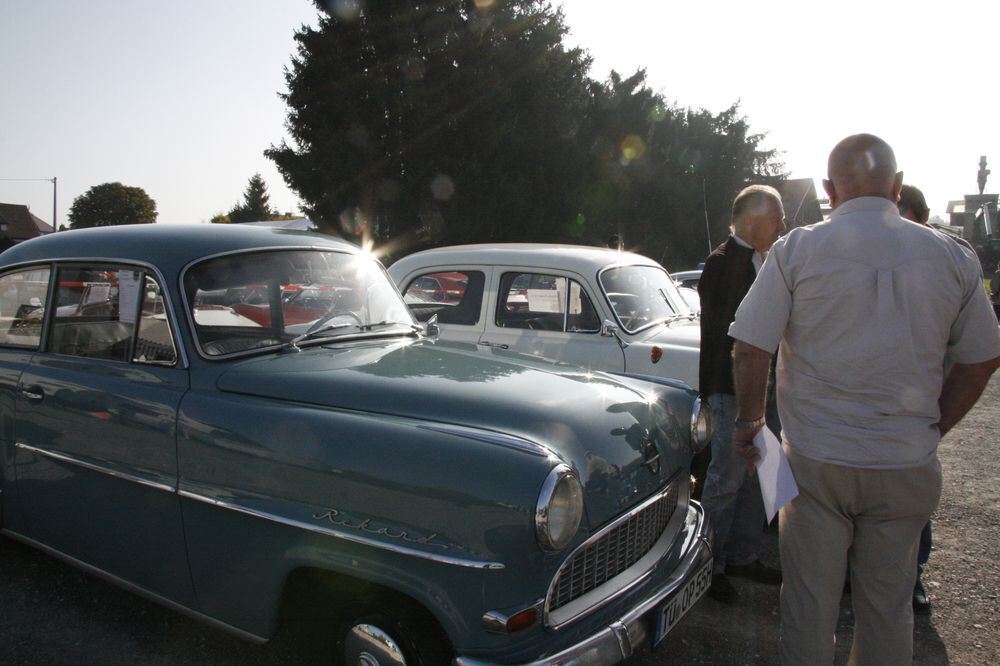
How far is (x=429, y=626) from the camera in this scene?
7.15 feet

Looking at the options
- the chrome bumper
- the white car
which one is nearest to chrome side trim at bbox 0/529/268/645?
the chrome bumper

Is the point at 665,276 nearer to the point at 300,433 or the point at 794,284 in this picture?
the point at 794,284

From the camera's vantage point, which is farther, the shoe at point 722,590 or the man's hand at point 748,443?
the shoe at point 722,590

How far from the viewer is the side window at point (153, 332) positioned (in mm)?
2895

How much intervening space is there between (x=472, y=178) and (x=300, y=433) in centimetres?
2254

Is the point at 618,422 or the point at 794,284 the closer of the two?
the point at 794,284

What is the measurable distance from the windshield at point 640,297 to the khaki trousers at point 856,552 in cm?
291

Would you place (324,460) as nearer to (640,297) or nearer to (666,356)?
(666,356)

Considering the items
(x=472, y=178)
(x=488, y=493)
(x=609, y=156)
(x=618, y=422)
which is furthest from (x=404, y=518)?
(x=609, y=156)

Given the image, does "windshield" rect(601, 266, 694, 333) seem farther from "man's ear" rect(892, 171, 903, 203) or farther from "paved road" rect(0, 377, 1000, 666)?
"man's ear" rect(892, 171, 903, 203)

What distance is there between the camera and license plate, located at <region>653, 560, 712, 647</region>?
2438mm

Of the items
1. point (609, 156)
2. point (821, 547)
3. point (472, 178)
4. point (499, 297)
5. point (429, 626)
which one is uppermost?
point (609, 156)

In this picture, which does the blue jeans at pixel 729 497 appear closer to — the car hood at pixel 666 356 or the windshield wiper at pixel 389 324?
the car hood at pixel 666 356

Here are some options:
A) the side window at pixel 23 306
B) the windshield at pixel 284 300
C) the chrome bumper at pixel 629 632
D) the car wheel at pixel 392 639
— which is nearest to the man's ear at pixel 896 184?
the chrome bumper at pixel 629 632
